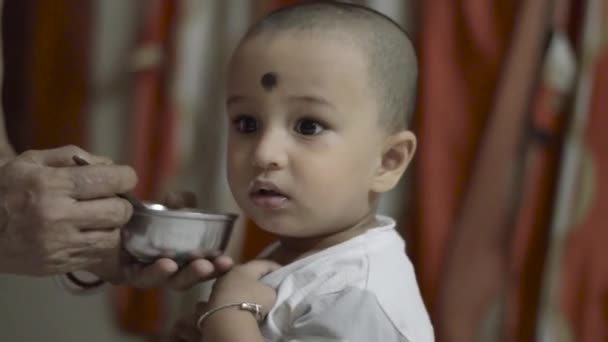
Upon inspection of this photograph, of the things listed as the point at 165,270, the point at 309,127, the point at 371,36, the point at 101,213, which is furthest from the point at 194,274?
the point at 371,36

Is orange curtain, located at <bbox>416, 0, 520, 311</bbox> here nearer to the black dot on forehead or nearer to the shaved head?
the shaved head

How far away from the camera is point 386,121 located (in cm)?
98

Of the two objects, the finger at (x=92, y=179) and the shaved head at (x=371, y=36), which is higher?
the shaved head at (x=371, y=36)

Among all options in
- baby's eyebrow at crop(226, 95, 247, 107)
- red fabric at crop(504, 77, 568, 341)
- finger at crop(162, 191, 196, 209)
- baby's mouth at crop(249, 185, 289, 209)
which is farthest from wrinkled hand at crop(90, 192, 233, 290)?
red fabric at crop(504, 77, 568, 341)

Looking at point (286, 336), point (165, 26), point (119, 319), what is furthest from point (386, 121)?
point (119, 319)

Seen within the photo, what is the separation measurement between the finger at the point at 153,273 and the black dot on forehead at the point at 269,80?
25cm

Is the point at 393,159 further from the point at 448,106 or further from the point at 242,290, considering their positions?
the point at 448,106

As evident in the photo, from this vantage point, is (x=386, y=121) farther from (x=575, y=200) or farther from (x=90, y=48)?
(x=90, y=48)

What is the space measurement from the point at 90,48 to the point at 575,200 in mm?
1104

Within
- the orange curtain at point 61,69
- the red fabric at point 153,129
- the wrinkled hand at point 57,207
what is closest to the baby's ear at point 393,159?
the wrinkled hand at point 57,207

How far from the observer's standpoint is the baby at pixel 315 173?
88cm

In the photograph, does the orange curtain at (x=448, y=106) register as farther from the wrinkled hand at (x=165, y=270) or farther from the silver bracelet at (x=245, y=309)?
the silver bracelet at (x=245, y=309)

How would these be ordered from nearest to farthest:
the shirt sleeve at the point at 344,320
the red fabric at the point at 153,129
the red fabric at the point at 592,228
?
the shirt sleeve at the point at 344,320 < the red fabric at the point at 592,228 < the red fabric at the point at 153,129

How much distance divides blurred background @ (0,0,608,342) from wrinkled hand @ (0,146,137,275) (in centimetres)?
62
